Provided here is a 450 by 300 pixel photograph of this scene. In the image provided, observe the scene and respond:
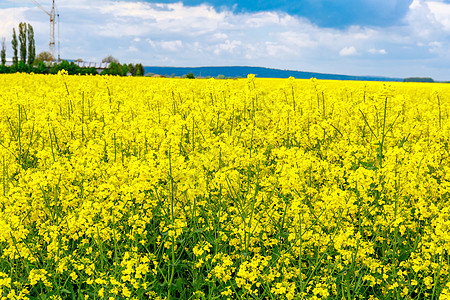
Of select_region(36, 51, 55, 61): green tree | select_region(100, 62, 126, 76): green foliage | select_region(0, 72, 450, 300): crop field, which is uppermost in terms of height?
select_region(36, 51, 55, 61): green tree

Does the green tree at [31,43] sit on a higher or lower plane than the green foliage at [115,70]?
higher

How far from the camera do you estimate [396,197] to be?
393 centimetres

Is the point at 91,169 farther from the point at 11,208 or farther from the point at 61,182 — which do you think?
the point at 11,208

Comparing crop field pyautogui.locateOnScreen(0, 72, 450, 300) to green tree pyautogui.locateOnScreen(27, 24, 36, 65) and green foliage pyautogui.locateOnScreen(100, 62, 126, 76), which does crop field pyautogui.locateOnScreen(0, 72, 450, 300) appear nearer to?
green foliage pyautogui.locateOnScreen(100, 62, 126, 76)

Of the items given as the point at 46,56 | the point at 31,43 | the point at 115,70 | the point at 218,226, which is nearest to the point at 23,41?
the point at 31,43

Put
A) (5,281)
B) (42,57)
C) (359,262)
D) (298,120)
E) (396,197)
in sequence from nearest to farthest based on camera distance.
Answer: (5,281), (359,262), (396,197), (298,120), (42,57)

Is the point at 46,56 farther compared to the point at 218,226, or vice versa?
the point at 46,56

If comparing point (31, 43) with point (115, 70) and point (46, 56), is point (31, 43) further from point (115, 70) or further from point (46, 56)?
point (115, 70)

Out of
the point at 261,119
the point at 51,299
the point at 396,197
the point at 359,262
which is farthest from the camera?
the point at 261,119

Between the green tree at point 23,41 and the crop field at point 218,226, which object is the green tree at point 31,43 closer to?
the green tree at point 23,41

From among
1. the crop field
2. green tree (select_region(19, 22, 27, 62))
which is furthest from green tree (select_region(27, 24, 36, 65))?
the crop field

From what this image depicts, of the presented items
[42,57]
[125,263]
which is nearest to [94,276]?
[125,263]

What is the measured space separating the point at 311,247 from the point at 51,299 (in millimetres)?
2227

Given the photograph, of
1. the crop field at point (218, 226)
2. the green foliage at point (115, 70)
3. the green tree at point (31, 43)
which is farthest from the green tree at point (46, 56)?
the crop field at point (218, 226)
